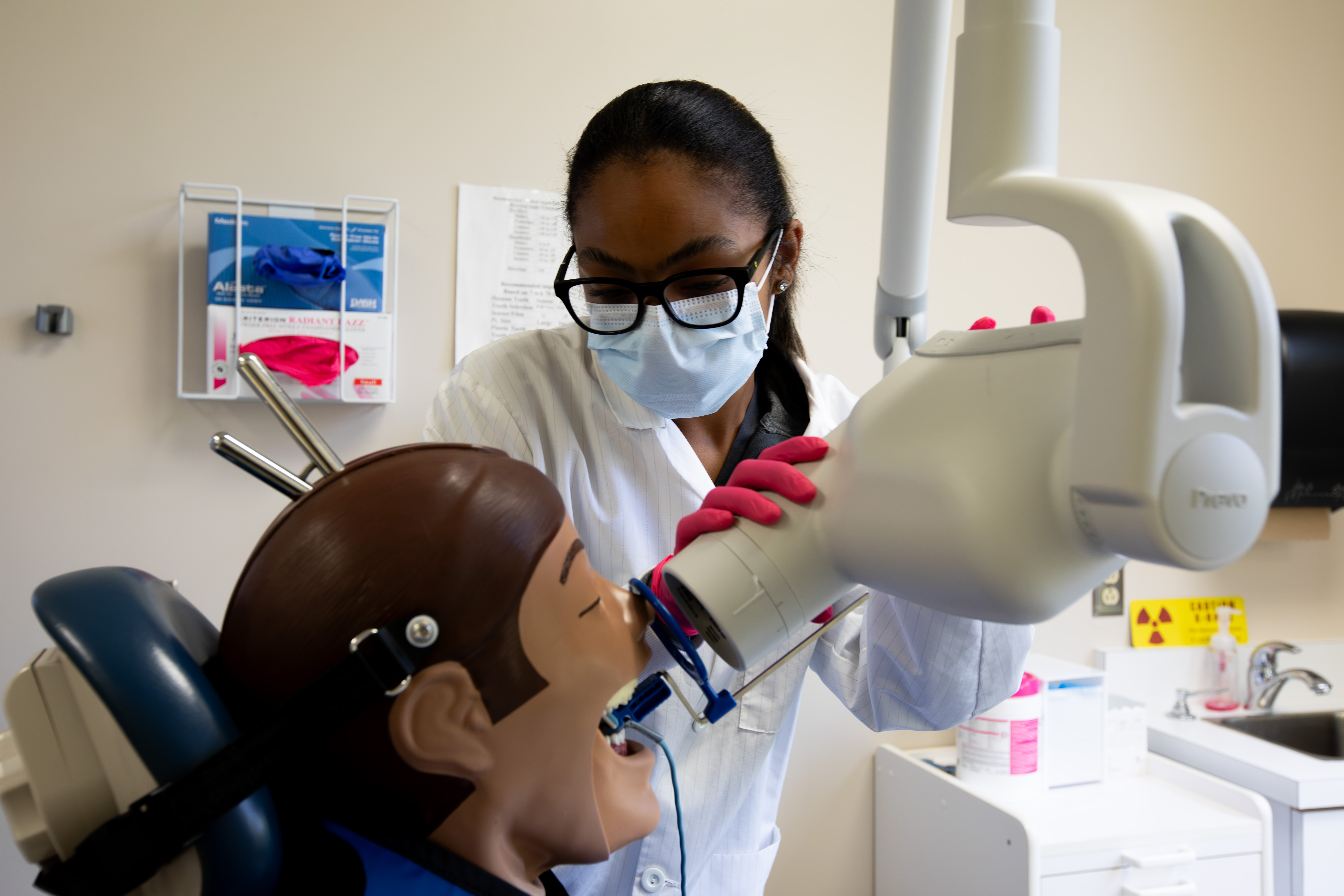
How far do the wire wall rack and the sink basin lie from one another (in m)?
2.40

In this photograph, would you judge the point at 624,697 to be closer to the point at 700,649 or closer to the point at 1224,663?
the point at 700,649

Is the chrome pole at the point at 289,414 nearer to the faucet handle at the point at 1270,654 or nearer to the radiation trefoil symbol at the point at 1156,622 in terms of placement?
the radiation trefoil symbol at the point at 1156,622

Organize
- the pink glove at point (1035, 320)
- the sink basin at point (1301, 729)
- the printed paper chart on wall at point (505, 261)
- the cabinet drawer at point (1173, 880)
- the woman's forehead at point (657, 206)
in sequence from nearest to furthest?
the pink glove at point (1035, 320) → the woman's forehead at point (657, 206) → the cabinet drawer at point (1173, 880) → the printed paper chart on wall at point (505, 261) → the sink basin at point (1301, 729)

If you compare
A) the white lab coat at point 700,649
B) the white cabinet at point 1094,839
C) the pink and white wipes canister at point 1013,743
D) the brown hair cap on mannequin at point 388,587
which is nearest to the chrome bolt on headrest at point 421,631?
the brown hair cap on mannequin at point 388,587

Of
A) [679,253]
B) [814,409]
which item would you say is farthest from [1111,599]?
[679,253]

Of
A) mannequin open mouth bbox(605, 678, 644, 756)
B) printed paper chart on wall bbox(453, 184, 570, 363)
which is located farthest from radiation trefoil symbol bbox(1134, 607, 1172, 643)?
mannequin open mouth bbox(605, 678, 644, 756)

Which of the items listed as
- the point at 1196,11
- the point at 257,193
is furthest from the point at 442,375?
the point at 1196,11

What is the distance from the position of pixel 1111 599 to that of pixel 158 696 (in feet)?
8.01

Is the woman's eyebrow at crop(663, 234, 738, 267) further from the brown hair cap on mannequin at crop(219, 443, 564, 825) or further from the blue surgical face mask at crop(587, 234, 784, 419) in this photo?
the brown hair cap on mannequin at crop(219, 443, 564, 825)

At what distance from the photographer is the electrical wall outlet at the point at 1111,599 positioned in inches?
93.9

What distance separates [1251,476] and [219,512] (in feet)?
6.43

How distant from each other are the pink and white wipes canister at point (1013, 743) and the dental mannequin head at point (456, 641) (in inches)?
59.3

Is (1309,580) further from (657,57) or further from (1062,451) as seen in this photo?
(1062,451)

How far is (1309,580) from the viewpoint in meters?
2.56
